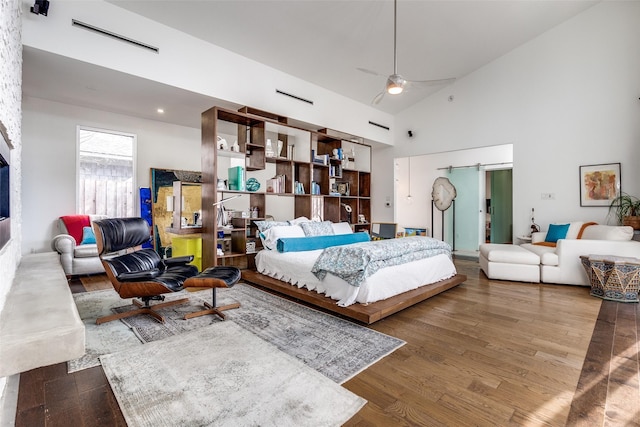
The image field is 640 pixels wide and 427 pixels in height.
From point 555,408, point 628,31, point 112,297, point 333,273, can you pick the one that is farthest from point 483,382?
point 628,31

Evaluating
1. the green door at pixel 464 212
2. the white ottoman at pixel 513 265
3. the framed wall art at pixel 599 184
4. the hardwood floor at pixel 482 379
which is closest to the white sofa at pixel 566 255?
the white ottoman at pixel 513 265

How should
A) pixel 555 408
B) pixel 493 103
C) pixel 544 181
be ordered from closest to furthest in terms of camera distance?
1. pixel 555 408
2. pixel 544 181
3. pixel 493 103

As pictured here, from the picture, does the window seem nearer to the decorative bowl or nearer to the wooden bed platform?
the decorative bowl

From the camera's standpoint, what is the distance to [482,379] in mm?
1952

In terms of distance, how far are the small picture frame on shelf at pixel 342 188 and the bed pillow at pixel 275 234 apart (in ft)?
8.08

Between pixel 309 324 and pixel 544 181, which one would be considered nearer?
pixel 309 324

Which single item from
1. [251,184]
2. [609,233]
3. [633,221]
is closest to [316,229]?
[251,184]

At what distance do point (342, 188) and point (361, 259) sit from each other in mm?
3879

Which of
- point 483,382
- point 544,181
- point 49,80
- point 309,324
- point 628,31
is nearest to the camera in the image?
point 483,382

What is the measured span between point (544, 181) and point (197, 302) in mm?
6157

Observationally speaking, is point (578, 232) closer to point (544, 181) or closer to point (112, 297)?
point (544, 181)

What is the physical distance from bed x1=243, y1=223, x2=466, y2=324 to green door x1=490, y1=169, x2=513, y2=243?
486 centimetres

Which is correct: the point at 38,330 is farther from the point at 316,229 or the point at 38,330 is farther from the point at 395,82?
the point at 395,82

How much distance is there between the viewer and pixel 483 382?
1.92 meters
